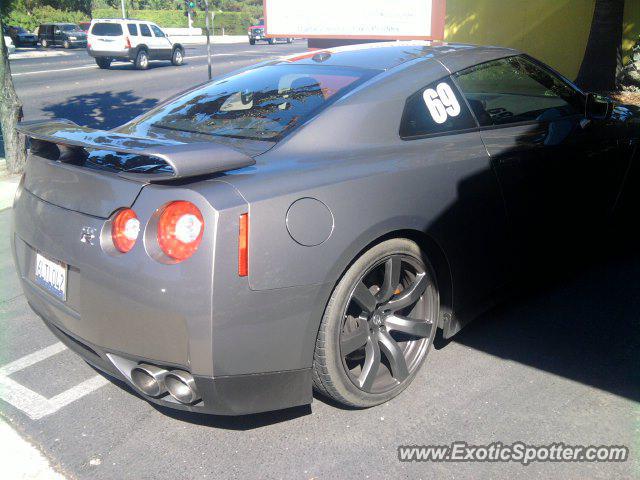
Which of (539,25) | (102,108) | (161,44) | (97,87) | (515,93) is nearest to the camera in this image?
(515,93)

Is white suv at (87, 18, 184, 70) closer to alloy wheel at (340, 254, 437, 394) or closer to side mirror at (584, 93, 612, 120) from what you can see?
side mirror at (584, 93, 612, 120)

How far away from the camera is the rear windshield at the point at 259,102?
3.05 m

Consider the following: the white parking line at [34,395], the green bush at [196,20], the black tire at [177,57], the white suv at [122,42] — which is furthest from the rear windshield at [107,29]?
the green bush at [196,20]

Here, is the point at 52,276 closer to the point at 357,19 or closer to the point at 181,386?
the point at 181,386

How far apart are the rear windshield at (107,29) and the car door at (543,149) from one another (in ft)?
76.2

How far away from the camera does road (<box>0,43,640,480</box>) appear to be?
8.66 ft

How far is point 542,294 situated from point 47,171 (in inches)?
122

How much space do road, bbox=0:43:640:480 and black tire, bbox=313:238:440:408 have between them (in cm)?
15

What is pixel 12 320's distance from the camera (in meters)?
4.12

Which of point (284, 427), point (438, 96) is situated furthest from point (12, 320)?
point (438, 96)

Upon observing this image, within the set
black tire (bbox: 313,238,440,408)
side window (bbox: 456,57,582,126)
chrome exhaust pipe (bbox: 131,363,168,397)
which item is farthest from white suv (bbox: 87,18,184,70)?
chrome exhaust pipe (bbox: 131,363,168,397)

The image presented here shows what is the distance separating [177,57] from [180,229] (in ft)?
86.1

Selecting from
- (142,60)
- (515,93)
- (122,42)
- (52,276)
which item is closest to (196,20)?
(142,60)

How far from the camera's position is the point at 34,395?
321cm
